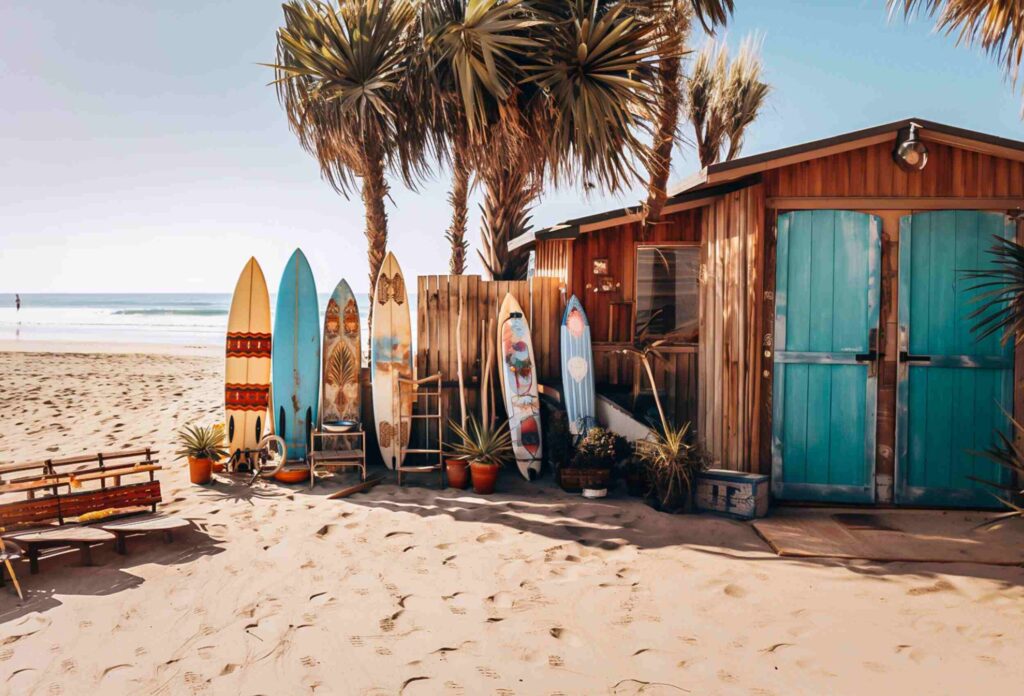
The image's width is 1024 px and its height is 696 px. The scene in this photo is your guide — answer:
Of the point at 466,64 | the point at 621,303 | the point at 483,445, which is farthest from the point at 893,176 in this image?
the point at 483,445

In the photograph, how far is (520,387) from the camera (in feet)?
21.8

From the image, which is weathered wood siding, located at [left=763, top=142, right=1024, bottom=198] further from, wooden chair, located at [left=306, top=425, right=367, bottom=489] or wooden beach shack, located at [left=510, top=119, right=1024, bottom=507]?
wooden chair, located at [left=306, top=425, right=367, bottom=489]

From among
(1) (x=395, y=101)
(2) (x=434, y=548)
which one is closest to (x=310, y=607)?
(2) (x=434, y=548)

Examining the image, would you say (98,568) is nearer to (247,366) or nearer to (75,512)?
(75,512)

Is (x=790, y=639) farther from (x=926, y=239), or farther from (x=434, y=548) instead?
(x=926, y=239)

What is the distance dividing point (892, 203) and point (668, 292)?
232 cm

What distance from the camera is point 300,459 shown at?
266 inches

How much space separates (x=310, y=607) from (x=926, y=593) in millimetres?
3439

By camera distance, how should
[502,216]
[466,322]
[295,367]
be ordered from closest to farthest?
1. [295,367]
2. [466,322]
3. [502,216]

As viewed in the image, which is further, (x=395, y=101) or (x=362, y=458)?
(x=395, y=101)

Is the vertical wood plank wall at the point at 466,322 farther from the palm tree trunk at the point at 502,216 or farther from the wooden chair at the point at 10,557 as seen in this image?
the wooden chair at the point at 10,557

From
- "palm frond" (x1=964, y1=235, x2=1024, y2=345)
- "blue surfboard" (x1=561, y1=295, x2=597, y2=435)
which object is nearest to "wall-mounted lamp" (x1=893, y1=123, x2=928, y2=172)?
"palm frond" (x1=964, y1=235, x2=1024, y2=345)

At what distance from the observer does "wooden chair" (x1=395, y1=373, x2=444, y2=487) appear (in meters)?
6.41

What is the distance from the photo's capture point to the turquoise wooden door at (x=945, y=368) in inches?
218
